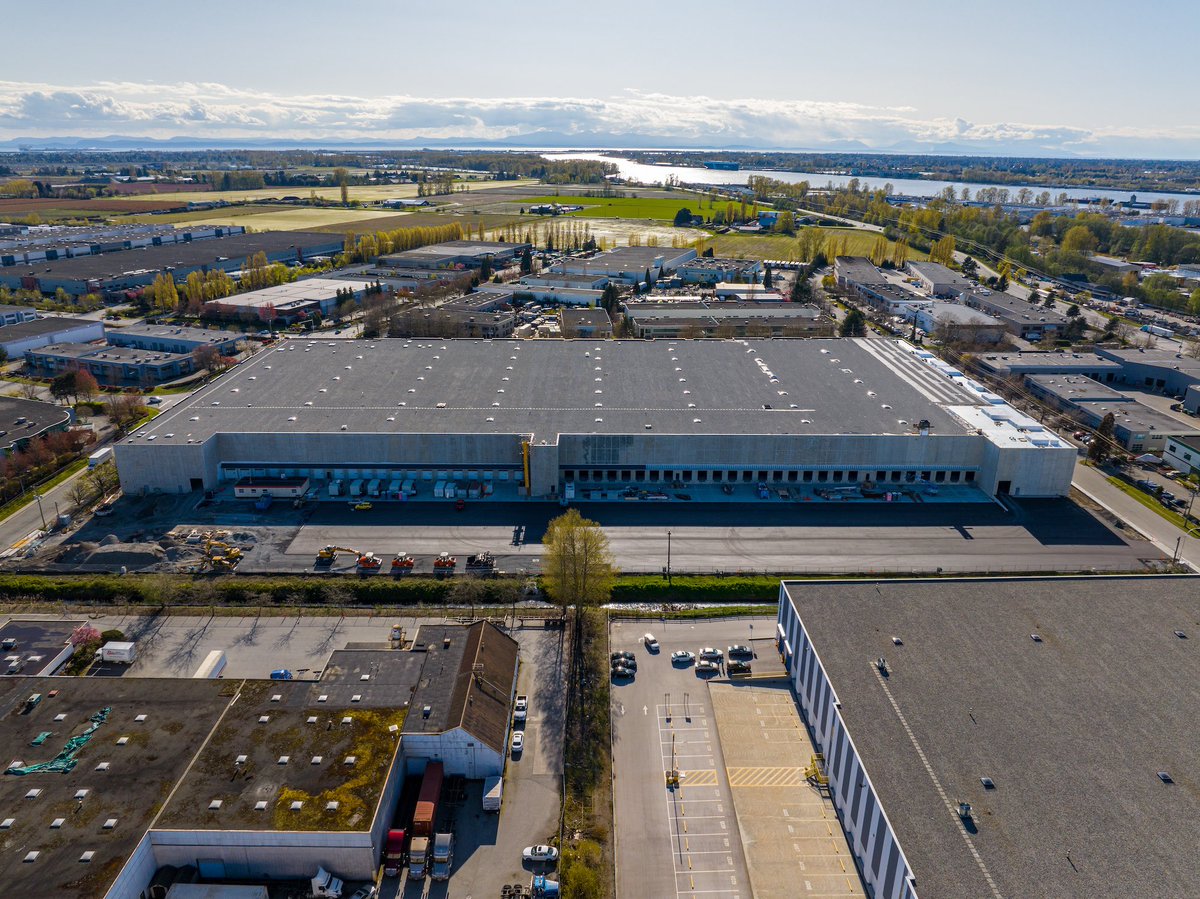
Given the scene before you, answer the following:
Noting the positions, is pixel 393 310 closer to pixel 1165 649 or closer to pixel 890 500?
pixel 890 500

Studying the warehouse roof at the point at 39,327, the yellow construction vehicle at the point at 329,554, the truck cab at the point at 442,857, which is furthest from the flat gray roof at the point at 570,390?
the warehouse roof at the point at 39,327

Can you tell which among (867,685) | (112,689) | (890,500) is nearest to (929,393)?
(890,500)

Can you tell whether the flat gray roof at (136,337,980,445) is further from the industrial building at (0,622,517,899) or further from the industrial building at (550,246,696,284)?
the industrial building at (550,246,696,284)

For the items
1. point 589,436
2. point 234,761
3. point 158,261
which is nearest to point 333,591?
point 234,761

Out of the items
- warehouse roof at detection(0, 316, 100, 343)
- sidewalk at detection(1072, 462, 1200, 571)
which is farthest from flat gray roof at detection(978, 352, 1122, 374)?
warehouse roof at detection(0, 316, 100, 343)

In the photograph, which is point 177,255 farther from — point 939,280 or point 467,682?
point 467,682

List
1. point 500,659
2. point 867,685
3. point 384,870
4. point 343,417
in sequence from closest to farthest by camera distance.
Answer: point 384,870 < point 867,685 < point 500,659 < point 343,417

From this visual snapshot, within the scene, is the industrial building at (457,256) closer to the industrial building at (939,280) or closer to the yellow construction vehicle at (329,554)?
the industrial building at (939,280)
